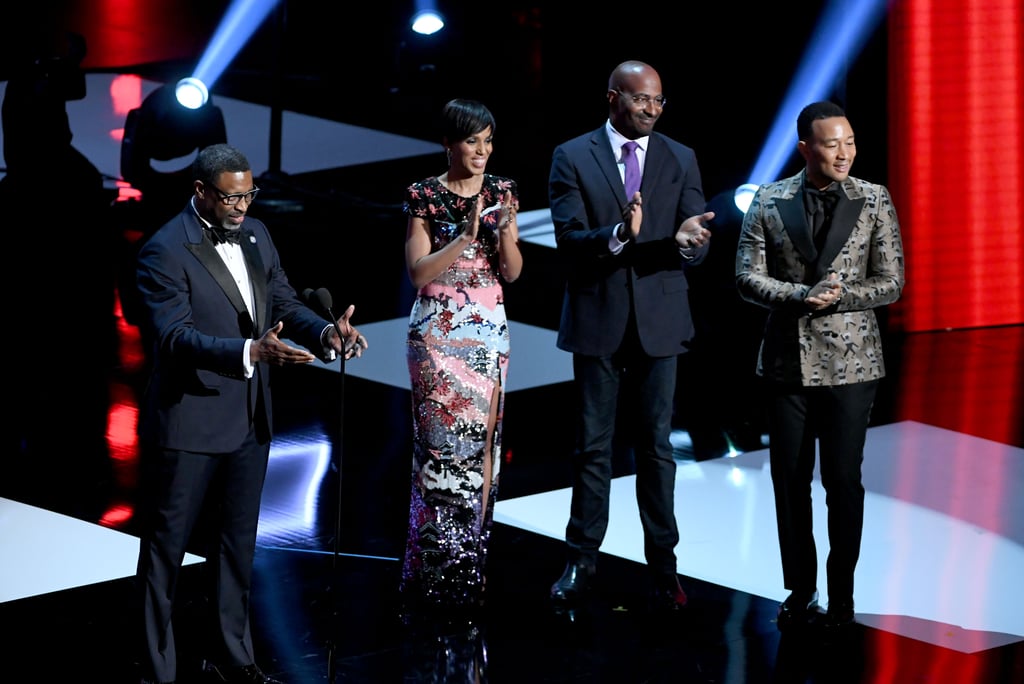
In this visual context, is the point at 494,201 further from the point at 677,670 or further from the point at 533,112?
the point at 533,112

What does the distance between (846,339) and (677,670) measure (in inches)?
39.7

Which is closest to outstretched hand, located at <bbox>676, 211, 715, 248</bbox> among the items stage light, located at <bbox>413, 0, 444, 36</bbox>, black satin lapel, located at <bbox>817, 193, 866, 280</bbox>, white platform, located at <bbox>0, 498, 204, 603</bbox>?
black satin lapel, located at <bbox>817, 193, 866, 280</bbox>

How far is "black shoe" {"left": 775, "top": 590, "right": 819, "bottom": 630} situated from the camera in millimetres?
4320

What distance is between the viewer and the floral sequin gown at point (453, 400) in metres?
4.28

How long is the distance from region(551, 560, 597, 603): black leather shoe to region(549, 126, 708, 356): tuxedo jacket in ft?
2.14

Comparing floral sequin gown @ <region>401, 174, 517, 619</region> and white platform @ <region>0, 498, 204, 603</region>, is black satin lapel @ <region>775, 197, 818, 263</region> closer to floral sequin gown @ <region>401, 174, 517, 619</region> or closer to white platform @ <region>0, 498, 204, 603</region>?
floral sequin gown @ <region>401, 174, 517, 619</region>

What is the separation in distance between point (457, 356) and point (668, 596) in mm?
944

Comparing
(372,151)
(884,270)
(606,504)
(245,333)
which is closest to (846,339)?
(884,270)

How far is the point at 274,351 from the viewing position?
11.5 feet

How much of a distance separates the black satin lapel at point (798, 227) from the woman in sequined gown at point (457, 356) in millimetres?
749

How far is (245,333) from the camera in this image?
375 cm

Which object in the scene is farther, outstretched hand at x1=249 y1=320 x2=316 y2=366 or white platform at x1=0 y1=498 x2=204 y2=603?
white platform at x1=0 y1=498 x2=204 y2=603

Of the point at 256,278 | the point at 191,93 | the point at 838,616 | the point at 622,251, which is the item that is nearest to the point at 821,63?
the point at 191,93

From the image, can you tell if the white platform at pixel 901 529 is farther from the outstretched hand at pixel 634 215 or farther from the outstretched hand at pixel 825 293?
the outstretched hand at pixel 634 215
